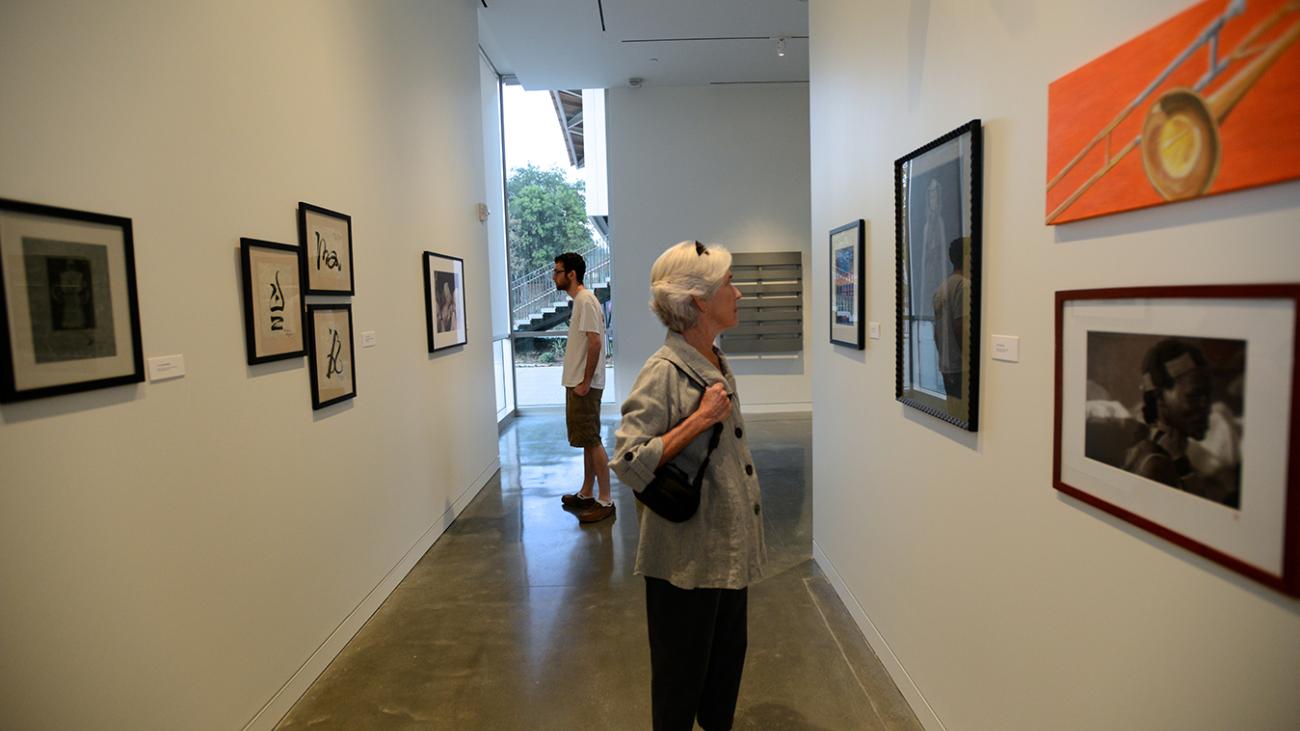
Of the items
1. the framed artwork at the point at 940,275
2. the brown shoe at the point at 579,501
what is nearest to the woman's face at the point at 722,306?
the framed artwork at the point at 940,275

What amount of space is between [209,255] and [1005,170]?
256 cm

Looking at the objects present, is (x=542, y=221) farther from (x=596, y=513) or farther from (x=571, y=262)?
(x=596, y=513)

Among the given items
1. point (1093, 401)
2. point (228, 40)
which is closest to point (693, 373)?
point (1093, 401)

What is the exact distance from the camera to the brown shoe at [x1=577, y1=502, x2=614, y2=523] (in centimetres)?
485

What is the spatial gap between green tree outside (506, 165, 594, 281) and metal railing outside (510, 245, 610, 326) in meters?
0.15

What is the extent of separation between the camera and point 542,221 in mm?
9312

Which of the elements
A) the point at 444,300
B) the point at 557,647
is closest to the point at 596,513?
the point at 557,647

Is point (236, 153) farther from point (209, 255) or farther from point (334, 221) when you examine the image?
point (334, 221)

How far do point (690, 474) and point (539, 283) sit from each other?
8.16 m

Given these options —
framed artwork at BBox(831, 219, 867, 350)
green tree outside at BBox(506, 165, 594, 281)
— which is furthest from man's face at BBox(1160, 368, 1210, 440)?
green tree outside at BBox(506, 165, 594, 281)

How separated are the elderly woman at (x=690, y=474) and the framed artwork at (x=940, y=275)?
2.38ft

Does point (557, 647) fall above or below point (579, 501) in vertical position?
below

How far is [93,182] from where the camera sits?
1.79m

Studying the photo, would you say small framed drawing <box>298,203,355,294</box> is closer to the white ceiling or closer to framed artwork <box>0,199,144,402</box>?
framed artwork <box>0,199,144,402</box>
